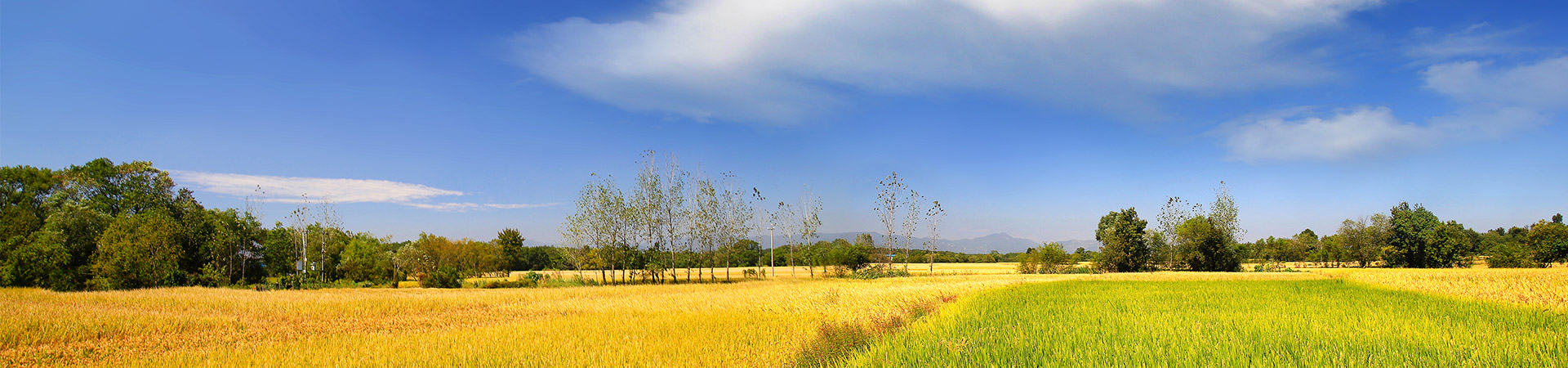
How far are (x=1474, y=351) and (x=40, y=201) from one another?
6527 cm

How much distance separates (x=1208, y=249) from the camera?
57375mm

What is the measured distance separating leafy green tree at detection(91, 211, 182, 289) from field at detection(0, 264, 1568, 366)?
15989 mm

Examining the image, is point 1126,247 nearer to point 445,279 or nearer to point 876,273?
point 876,273

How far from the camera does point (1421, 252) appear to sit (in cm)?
5866

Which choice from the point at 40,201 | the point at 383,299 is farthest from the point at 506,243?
the point at 383,299

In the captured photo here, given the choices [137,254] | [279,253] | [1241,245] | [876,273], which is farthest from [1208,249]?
[279,253]

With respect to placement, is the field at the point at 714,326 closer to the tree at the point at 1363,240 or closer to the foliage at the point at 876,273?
the foliage at the point at 876,273

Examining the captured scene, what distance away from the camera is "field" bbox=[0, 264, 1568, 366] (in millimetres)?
7352

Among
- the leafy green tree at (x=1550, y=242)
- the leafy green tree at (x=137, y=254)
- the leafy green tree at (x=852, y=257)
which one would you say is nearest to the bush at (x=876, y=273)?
the leafy green tree at (x=852, y=257)

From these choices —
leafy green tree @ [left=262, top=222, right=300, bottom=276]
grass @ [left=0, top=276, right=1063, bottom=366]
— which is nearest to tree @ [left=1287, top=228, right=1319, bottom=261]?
grass @ [left=0, top=276, right=1063, bottom=366]

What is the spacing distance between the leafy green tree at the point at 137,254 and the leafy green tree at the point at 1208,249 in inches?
3034

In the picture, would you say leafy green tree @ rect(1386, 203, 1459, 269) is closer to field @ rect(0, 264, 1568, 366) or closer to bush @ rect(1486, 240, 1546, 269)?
bush @ rect(1486, 240, 1546, 269)

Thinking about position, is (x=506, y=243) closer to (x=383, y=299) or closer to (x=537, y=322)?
(x=383, y=299)

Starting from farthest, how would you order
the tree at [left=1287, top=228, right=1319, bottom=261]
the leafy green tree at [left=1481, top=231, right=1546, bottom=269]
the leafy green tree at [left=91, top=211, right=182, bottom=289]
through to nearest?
the tree at [left=1287, top=228, right=1319, bottom=261], the leafy green tree at [left=1481, top=231, right=1546, bottom=269], the leafy green tree at [left=91, top=211, right=182, bottom=289]
